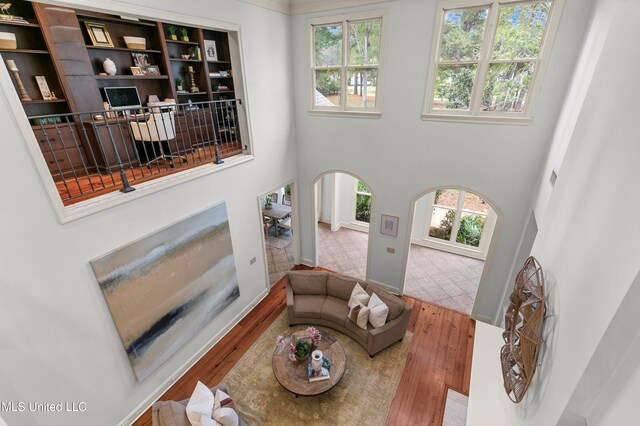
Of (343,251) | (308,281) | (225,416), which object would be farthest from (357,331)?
(343,251)

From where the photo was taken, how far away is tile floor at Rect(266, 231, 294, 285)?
7.14 metres

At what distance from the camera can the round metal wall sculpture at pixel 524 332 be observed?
6.45 feet

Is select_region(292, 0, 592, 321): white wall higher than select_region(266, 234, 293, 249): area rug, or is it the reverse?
select_region(292, 0, 592, 321): white wall

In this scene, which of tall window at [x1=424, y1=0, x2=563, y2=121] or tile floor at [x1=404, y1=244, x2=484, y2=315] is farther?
tile floor at [x1=404, y1=244, x2=484, y2=315]

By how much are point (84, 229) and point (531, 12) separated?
6.23 meters

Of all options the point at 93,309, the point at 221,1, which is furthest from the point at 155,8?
the point at 93,309

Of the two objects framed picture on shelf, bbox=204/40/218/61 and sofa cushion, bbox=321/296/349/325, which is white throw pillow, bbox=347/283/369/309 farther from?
framed picture on shelf, bbox=204/40/218/61

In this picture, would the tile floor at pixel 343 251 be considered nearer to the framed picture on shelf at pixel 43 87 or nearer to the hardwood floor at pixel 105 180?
the hardwood floor at pixel 105 180

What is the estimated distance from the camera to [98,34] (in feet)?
15.6

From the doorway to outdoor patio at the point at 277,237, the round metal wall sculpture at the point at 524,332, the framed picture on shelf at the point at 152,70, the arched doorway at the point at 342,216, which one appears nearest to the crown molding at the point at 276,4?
the framed picture on shelf at the point at 152,70

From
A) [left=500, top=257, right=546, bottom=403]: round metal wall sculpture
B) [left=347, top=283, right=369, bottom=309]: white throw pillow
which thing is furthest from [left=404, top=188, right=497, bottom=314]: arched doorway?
[left=500, top=257, right=546, bottom=403]: round metal wall sculpture

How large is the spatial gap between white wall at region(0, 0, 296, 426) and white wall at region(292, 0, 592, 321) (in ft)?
4.93

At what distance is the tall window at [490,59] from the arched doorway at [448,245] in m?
2.77

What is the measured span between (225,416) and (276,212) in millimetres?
5842
